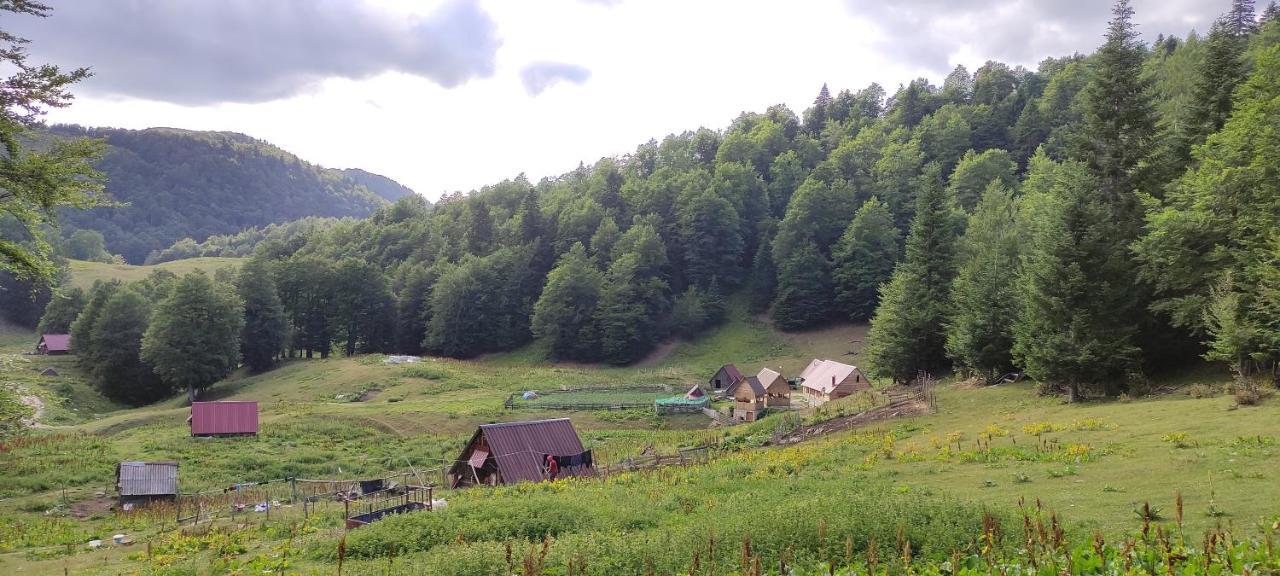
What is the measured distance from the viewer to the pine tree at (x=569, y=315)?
8731 cm

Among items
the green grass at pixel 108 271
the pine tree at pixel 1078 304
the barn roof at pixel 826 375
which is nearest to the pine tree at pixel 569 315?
the barn roof at pixel 826 375

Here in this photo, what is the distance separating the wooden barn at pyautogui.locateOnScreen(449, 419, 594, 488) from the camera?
3006 centimetres

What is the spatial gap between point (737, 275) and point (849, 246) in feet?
59.1

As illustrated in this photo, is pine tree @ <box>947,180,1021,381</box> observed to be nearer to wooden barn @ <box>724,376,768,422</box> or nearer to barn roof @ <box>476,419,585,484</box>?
wooden barn @ <box>724,376,768,422</box>

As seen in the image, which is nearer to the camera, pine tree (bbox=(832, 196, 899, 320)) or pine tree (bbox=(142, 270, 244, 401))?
pine tree (bbox=(142, 270, 244, 401))

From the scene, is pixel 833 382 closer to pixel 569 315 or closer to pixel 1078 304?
pixel 1078 304

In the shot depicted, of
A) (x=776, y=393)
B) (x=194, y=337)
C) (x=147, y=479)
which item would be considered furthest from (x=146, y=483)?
(x=194, y=337)

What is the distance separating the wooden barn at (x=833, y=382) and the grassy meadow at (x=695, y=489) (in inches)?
343

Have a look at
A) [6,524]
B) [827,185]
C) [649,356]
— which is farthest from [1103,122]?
[827,185]

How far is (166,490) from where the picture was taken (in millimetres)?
29906

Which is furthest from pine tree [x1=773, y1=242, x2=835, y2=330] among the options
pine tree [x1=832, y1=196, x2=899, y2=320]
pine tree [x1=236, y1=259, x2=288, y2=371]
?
pine tree [x1=236, y1=259, x2=288, y2=371]

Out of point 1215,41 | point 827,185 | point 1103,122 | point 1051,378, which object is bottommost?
point 1051,378

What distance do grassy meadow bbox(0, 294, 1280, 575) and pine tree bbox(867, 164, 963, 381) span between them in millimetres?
3663

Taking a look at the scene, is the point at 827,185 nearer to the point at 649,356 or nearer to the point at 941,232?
the point at 649,356
